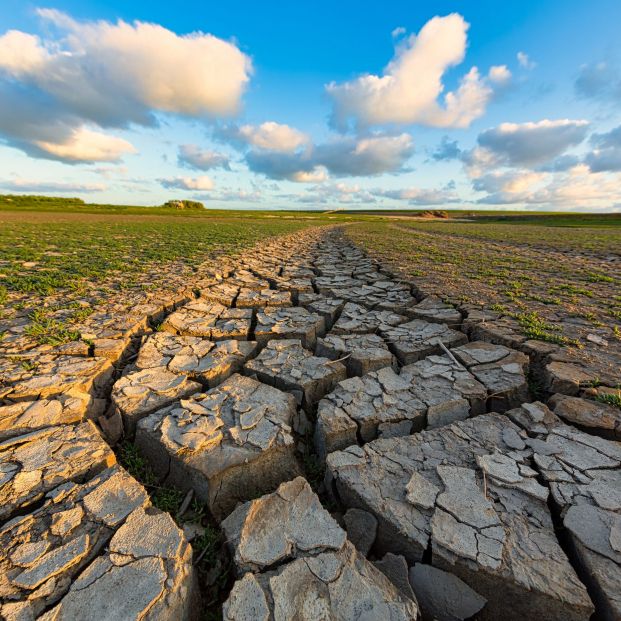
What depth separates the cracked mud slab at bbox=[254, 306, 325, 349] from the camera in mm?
2859

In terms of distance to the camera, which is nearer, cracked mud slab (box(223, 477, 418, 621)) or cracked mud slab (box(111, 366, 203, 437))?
cracked mud slab (box(223, 477, 418, 621))

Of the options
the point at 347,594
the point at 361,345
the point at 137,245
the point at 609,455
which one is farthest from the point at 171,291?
the point at 137,245

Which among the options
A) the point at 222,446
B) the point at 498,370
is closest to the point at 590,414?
the point at 498,370

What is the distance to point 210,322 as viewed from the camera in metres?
3.13

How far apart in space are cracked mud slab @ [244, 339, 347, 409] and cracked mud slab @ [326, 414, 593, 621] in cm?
63

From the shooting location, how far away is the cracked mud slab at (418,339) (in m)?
2.55

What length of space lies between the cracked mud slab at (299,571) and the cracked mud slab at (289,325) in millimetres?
1649

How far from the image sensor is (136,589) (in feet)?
3.18

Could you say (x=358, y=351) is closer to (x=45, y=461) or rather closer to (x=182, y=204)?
(x=45, y=461)

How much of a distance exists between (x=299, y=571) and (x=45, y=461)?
4.06 feet

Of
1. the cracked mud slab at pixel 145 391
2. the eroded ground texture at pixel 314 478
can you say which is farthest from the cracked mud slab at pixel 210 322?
the cracked mud slab at pixel 145 391

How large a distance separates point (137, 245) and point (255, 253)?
3371 mm

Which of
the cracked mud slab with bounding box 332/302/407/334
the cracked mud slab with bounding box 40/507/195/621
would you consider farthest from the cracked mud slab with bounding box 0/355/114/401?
the cracked mud slab with bounding box 332/302/407/334

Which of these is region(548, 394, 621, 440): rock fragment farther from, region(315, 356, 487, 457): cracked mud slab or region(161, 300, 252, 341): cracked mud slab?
region(161, 300, 252, 341): cracked mud slab
